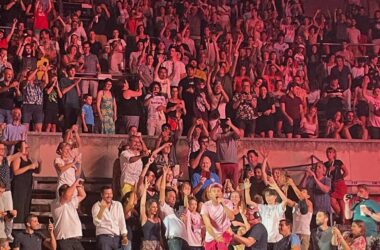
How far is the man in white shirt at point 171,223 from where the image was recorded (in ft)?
50.7

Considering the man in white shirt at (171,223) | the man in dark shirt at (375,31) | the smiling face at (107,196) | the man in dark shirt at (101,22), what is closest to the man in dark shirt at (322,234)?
the man in white shirt at (171,223)

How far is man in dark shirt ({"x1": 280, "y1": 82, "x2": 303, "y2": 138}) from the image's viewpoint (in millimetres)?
19594

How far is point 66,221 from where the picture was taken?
14883mm

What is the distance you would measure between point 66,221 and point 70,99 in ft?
13.3

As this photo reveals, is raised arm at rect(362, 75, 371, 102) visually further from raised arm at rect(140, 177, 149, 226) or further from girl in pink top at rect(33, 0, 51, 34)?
girl in pink top at rect(33, 0, 51, 34)

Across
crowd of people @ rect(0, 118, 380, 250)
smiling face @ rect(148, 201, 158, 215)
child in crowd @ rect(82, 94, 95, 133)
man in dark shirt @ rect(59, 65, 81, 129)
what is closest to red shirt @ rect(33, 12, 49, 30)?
man in dark shirt @ rect(59, 65, 81, 129)

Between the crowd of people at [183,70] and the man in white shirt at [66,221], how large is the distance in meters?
3.25

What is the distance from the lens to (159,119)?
62.1 feet

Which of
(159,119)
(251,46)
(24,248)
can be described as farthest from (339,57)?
(24,248)

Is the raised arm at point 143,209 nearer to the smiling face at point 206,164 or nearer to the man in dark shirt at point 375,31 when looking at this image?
the smiling face at point 206,164

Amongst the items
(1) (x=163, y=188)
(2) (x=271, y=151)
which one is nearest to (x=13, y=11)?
(2) (x=271, y=151)

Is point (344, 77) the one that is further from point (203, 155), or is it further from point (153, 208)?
point (153, 208)

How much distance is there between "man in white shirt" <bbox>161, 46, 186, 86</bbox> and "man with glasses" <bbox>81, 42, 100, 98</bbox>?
1.39 metres

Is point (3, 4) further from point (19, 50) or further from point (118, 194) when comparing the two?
point (118, 194)
